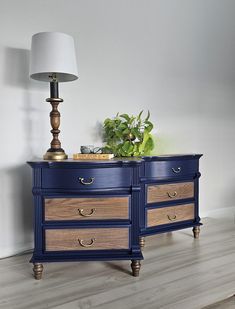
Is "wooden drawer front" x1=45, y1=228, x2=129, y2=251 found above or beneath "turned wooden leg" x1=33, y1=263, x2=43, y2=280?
above

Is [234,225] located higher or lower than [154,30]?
lower

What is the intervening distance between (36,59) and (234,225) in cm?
211

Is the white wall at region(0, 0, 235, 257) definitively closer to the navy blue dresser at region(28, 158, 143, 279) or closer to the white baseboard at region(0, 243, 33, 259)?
the white baseboard at region(0, 243, 33, 259)

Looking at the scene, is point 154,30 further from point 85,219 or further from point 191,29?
point 85,219

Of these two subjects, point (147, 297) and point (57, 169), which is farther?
point (57, 169)

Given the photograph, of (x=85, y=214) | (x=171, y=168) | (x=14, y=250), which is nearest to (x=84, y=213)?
(x=85, y=214)

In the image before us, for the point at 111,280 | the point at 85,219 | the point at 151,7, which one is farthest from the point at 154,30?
the point at 111,280

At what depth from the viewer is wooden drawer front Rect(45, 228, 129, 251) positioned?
1.75m

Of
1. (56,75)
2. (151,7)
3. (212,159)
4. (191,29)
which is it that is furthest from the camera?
(212,159)

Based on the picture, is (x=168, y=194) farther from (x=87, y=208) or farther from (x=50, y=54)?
(x=50, y=54)

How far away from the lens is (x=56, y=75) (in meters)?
2.03

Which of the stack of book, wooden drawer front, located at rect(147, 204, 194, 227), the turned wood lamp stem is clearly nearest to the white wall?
the turned wood lamp stem

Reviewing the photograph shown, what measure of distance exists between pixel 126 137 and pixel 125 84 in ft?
1.74

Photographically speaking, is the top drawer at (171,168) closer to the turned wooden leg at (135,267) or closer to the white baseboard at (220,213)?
the turned wooden leg at (135,267)
